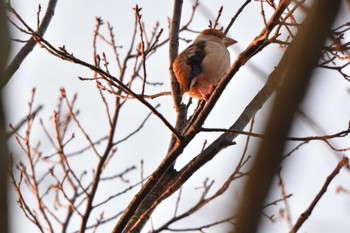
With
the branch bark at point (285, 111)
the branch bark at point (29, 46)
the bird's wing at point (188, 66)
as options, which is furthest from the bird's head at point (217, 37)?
the branch bark at point (285, 111)

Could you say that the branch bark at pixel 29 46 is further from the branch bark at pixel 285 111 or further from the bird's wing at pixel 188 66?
the branch bark at pixel 285 111

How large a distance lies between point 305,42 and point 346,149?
2.75 metres

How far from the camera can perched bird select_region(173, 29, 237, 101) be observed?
19.9ft

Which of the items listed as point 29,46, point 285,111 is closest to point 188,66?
point 29,46

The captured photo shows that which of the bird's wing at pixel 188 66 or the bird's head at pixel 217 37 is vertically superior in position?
the bird's head at pixel 217 37

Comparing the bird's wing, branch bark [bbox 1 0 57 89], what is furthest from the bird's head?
branch bark [bbox 1 0 57 89]

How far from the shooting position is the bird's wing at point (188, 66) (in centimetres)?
602

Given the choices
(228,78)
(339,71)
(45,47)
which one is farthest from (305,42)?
(339,71)

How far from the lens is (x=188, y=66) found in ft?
20.4

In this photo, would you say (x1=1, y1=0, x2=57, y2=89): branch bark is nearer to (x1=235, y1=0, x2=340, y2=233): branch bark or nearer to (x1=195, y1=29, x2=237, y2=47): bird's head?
(x1=235, y1=0, x2=340, y2=233): branch bark

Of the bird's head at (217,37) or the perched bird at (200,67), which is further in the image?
the bird's head at (217,37)

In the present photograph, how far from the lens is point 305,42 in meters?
1.37

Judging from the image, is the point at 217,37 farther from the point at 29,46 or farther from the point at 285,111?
the point at 285,111

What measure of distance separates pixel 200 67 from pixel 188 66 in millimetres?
334
